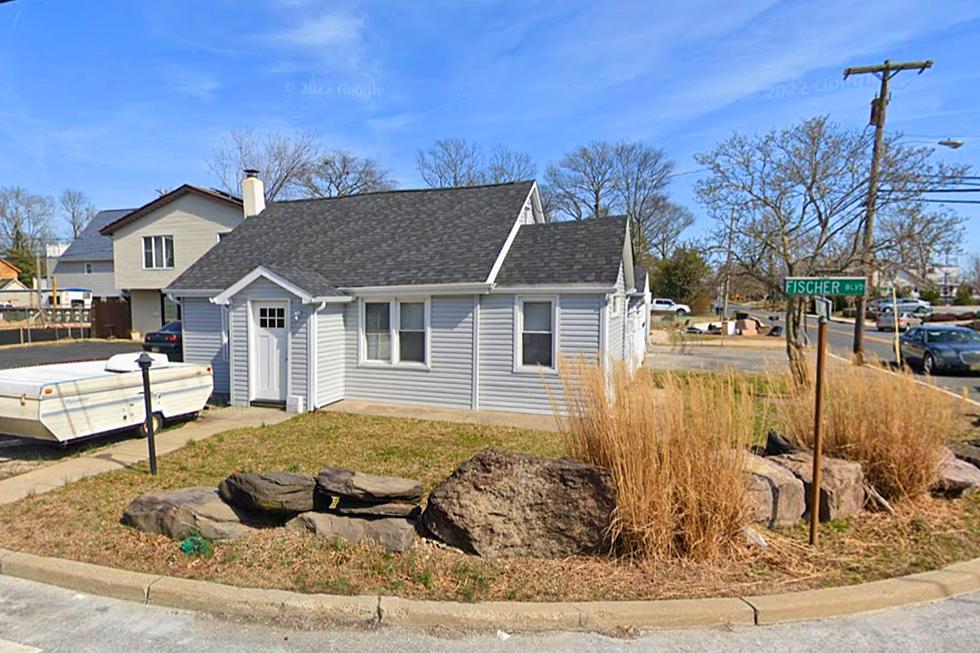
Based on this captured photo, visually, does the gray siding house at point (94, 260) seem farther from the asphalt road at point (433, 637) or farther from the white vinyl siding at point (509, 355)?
the asphalt road at point (433, 637)

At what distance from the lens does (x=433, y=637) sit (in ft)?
10.3

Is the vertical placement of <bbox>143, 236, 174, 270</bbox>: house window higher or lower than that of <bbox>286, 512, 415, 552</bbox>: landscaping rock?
higher

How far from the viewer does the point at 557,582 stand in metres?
3.64

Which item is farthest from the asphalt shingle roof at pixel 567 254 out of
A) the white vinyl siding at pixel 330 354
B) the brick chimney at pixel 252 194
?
the brick chimney at pixel 252 194

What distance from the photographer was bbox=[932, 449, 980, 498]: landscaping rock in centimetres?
518

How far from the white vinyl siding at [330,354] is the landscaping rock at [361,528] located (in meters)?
6.45

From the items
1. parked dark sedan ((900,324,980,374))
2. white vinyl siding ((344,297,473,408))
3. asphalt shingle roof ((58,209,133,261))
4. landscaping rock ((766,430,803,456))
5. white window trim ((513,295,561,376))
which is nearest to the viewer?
landscaping rock ((766,430,803,456))

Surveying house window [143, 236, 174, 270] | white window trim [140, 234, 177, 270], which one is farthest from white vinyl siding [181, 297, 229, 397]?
house window [143, 236, 174, 270]

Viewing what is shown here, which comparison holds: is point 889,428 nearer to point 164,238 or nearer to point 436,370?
point 436,370

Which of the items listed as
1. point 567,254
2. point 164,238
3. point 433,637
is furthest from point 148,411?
point 164,238

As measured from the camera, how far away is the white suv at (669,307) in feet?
150

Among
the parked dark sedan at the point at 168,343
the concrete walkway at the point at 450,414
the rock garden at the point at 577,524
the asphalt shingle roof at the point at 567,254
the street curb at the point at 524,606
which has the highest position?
the asphalt shingle roof at the point at 567,254

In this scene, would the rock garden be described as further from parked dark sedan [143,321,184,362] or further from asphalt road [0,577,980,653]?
parked dark sedan [143,321,184,362]

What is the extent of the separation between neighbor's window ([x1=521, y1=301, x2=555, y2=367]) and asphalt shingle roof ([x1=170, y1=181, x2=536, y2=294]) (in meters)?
1.16
